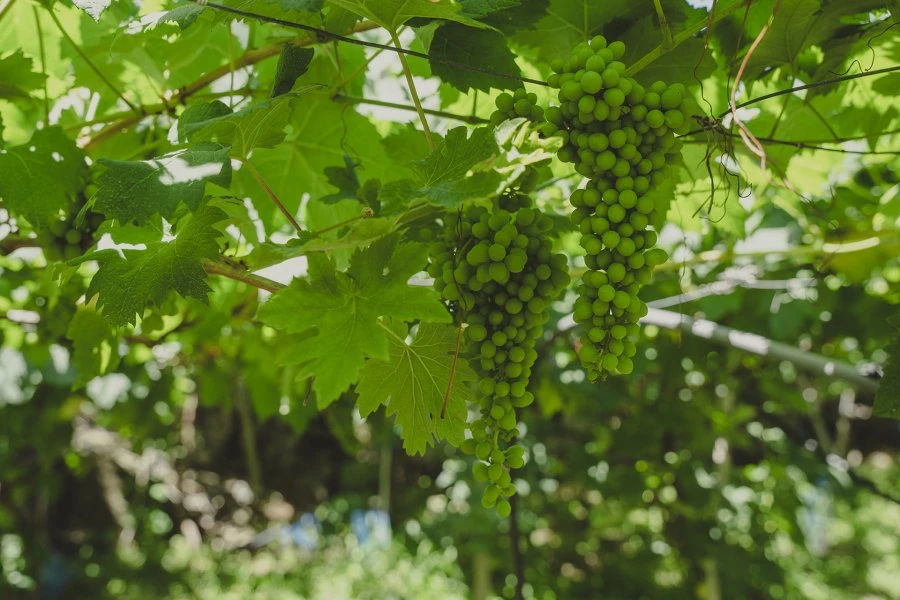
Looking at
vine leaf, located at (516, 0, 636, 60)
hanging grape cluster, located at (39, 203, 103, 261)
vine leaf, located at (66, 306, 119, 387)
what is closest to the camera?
vine leaf, located at (516, 0, 636, 60)

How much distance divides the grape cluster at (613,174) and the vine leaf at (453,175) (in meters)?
0.08

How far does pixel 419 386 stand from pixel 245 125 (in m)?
0.42

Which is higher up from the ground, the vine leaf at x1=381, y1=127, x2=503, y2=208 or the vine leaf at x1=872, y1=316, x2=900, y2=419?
the vine leaf at x1=381, y1=127, x2=503, y2=208

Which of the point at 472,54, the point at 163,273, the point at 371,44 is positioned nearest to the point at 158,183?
the point at 163,273

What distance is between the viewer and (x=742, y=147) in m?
1.32

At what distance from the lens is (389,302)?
2.63 feet

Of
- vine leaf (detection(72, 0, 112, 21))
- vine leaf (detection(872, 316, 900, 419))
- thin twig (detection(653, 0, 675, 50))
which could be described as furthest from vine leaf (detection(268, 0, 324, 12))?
vine leaf (detection(872, 316, 900, 419))

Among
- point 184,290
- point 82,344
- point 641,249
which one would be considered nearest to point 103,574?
point 82,344

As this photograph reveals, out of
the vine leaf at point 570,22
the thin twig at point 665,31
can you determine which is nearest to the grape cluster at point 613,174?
the thin twig at point 665,31

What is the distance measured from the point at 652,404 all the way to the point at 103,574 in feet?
12.7

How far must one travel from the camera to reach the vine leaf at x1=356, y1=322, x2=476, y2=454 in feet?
2.90

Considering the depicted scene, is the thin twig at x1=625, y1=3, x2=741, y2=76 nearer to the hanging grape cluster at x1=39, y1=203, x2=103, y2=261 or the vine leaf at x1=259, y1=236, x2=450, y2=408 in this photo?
the vine leaf at x1=259, y1=236, x2=450, y2=408

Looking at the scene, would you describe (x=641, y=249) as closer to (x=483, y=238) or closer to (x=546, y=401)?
(x=483, y=238)

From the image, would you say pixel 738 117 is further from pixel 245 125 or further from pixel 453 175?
pixel 245 125
